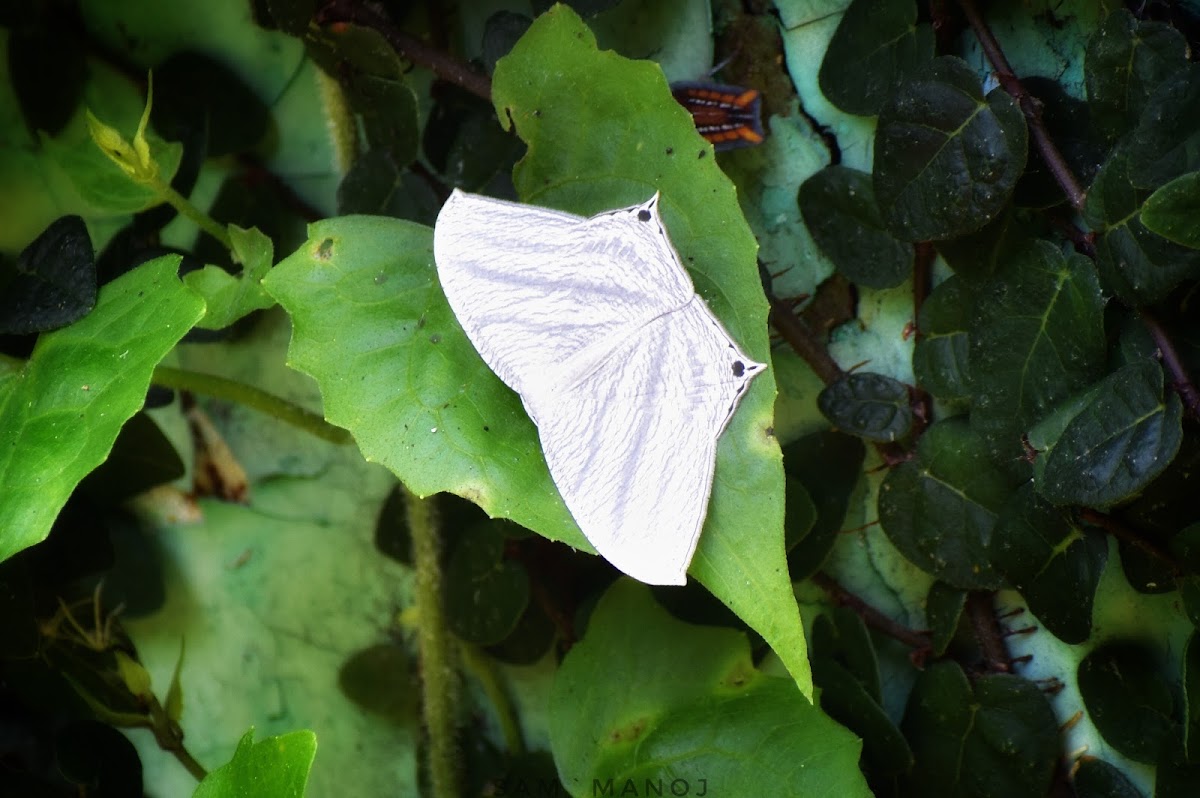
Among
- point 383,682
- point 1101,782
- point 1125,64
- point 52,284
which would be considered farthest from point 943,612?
point 52,284

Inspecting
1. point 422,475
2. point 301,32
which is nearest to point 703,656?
point 422,475

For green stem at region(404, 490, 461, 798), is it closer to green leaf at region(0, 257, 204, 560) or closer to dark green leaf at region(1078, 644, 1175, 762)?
green leaf at region(0, 257, 204, 560)

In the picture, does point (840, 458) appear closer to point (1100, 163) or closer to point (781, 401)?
point (781, 401)

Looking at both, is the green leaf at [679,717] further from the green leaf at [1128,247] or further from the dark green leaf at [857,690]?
the green leaf at [1128,247]

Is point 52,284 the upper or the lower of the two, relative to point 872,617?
upper

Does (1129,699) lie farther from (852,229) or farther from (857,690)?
(852,229)

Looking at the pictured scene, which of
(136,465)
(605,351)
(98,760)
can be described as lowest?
(98,760)

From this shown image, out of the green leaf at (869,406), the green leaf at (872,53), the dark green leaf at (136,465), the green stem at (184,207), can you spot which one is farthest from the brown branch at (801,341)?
the dark green leaf at (136,465)
